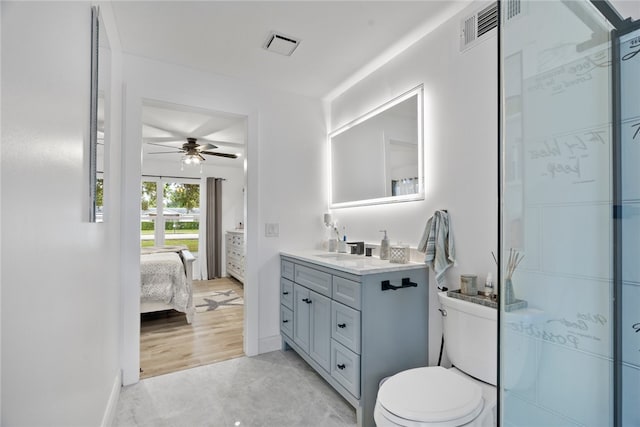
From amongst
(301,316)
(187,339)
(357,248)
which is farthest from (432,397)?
(187,339)

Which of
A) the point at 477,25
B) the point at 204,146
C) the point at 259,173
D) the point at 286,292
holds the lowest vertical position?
the point at 286,292

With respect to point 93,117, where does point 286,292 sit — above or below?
below

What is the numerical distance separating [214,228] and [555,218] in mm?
6016

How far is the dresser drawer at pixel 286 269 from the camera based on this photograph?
2.62m

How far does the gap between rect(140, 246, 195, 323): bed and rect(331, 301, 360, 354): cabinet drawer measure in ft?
7.27

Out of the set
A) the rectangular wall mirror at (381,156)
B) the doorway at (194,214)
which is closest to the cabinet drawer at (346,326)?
the rectangular wall mirror at (381,156)

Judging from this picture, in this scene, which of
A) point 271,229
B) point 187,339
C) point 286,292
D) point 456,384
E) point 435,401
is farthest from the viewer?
point 187,339

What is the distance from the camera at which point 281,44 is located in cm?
221

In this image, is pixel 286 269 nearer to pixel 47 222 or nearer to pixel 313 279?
pixel 313 279

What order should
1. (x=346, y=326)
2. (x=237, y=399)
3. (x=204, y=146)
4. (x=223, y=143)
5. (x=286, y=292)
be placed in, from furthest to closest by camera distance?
(x=223, y=143), (x=204, y=146), (x=286, y=292), (x=237, y=399), (x=346, y=326)

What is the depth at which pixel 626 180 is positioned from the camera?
86cm

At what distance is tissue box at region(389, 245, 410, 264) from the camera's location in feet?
6.83

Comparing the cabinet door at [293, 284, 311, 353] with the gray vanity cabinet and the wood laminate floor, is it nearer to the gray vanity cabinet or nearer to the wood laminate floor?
the gray vanity cabinet

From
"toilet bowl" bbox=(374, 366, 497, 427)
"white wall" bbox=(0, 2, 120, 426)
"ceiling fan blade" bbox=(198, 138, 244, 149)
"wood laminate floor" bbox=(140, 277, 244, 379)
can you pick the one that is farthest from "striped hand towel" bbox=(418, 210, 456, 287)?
"ceiling fan blade" bbox=(198, 138, 244, 149)
